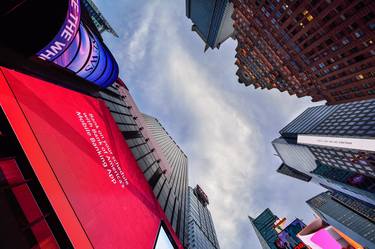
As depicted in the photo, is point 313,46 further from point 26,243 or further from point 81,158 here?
point 26,243

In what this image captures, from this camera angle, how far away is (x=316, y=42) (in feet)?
160

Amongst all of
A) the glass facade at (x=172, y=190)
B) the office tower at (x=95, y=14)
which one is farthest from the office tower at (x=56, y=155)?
the office tower at (x=95, y=14)

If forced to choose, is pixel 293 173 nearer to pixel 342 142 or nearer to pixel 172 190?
pixel 342 142

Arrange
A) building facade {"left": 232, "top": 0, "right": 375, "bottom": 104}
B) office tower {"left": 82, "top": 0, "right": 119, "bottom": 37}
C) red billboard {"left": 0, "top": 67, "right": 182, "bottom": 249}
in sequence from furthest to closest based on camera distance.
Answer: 1. office tower {"left": 82, "top": 0, "right": 119, "bottom": 37}
2. building facade {"left": 232, "top": 0, "right": 375, "bottom": 104}
3. red billboard {"left": 0, "top": 67, "right": 182, "bottom": 249}

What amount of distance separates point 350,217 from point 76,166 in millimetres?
188522

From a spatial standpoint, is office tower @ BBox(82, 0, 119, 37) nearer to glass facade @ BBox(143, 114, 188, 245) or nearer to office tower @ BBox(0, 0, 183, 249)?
glass facade @ BBox(143, 114, 188, 245)

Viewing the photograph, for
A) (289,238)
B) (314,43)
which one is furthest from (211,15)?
(289,238)

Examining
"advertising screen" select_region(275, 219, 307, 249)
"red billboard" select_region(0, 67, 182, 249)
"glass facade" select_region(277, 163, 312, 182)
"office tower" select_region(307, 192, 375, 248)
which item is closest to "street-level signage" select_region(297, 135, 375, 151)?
"advertising screen" select_region(275, 219, 307, 249)

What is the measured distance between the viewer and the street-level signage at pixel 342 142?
257ft

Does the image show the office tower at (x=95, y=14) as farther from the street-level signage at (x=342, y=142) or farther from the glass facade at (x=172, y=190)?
the street-level signage at (x=342, y=142)

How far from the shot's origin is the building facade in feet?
132

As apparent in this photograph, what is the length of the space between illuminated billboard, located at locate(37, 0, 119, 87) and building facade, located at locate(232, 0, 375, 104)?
42228 mm

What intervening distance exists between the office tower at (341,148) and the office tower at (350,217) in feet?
121

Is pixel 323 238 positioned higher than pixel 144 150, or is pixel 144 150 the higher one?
pixel 144 150
